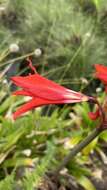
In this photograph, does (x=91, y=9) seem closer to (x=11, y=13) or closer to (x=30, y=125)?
(x=11, y=13)

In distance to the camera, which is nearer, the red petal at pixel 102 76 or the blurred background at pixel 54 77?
the red petal at pixel 102 76

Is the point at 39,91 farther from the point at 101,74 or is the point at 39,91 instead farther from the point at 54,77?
the point at 54,77

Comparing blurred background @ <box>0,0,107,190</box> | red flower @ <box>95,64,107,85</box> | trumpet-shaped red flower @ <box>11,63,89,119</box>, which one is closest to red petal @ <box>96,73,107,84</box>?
red flower @ <box>95,64,107,85</box>

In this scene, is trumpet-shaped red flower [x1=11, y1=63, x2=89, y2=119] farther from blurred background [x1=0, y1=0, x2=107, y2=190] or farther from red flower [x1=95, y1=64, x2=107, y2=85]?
blurred background [x1=0, y1=0, x2=107, y2=190]

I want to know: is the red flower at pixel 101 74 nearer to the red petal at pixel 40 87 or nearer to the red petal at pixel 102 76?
the red petal at pixel 102 76

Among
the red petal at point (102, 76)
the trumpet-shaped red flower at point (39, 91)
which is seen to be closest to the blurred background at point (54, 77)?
the trumpet-shaped red flower at point (39, 91)

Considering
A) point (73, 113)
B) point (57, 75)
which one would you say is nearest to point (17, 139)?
point (73, 113)

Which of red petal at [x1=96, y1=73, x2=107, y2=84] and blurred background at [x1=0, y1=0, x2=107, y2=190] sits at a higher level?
red petal at [x1=96, y1=73, x2=107, y2=84]

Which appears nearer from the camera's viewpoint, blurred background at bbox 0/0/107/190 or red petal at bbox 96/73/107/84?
red petal at bbox 96/73/107/84

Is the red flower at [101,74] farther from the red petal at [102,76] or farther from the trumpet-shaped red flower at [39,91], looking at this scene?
the trumpet-shaped red flower at [39,91]

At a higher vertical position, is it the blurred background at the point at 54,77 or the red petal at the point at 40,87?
the red petal at the point at 40,87

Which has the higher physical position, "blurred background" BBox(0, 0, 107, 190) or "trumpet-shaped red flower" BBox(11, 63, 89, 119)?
"trumpet-shaped red flower" BBox(11, 63, 89, 119)

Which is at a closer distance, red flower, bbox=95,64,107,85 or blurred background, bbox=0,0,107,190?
red flower, bbox=95,64,107,85

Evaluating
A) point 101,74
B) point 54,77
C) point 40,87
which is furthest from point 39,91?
point 54,77
